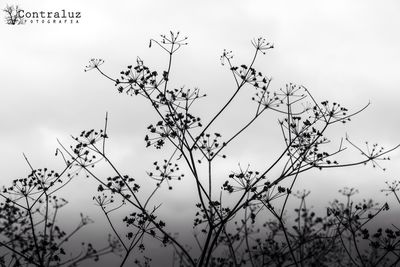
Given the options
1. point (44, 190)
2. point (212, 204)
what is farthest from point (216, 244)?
point (44, 190)

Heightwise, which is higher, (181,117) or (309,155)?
(181,117)

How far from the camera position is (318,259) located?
41.0ft

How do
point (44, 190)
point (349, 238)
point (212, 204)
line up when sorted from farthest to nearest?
point (349, 238) → point (44, 190) → point (212, 204)

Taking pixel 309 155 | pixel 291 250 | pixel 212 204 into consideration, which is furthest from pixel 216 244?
pixel 309 155

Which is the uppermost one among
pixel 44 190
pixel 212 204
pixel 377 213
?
pixel 44 190

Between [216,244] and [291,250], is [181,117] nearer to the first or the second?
[216,244]

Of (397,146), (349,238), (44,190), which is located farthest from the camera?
(349,238)

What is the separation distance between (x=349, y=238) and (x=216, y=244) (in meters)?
5.69

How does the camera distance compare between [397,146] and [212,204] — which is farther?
[212,204]

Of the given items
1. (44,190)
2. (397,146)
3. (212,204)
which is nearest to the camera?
(397,146)

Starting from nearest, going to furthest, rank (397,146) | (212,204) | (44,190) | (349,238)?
(397,146), (212,204), (44,190), (349,238)

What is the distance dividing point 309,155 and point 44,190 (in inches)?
332

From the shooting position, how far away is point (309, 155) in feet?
45.3

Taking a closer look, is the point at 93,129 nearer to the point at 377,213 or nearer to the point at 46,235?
the point at 46,235
